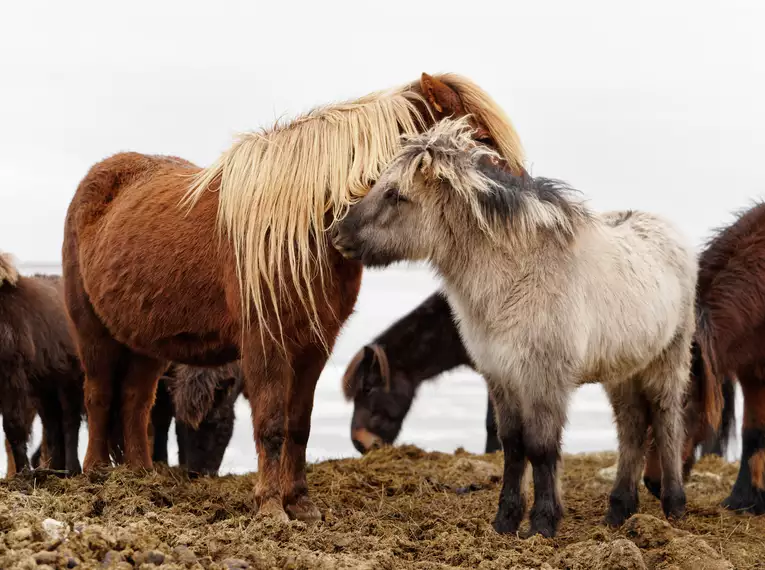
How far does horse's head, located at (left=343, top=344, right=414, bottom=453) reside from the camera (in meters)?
9.53

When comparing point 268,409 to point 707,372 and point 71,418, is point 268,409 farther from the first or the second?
point 71,418

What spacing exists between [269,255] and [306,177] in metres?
0.48

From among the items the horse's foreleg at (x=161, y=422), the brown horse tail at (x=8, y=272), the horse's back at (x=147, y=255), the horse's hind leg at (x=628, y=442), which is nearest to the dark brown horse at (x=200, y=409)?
the horse's foreleg at (x=161, y=422)

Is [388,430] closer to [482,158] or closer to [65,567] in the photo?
[482,158]

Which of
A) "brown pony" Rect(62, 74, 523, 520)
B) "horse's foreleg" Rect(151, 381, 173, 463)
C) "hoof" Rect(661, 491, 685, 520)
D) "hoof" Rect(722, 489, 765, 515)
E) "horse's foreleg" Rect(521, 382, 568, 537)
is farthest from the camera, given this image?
"horse's foreleg" Rect(151, 381, 173, 463)

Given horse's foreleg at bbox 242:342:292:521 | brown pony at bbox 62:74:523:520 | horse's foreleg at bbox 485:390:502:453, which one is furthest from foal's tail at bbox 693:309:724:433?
horse's foreleg at bbox 485:390:502:453

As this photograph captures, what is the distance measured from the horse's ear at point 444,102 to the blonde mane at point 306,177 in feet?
0.12

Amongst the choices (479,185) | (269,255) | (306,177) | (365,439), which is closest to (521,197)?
(479,185)

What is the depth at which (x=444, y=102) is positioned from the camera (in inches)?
213

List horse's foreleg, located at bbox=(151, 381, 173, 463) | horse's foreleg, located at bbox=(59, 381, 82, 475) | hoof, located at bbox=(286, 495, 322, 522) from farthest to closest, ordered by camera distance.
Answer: horse's foreleg, located at bbox=(151, 381, 173, 463), horse's foreleg, located at bbox=(59, 381, 82, 475), hoof, located at bbox=(286, 495, 322, 522)

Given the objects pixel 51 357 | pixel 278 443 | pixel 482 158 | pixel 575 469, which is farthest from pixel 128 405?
pixel 575 469

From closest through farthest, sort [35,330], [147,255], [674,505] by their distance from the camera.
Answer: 1. [147,255]
2. [674,505]
3. [35,330]

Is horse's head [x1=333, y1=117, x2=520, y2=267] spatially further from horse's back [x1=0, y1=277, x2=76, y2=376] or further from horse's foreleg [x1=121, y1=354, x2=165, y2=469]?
horse's back [x1=0, y1=277, x2=76, y2=376]

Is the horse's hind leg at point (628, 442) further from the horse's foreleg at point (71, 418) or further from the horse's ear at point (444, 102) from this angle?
the horse's foreleg at point (71, 418)
